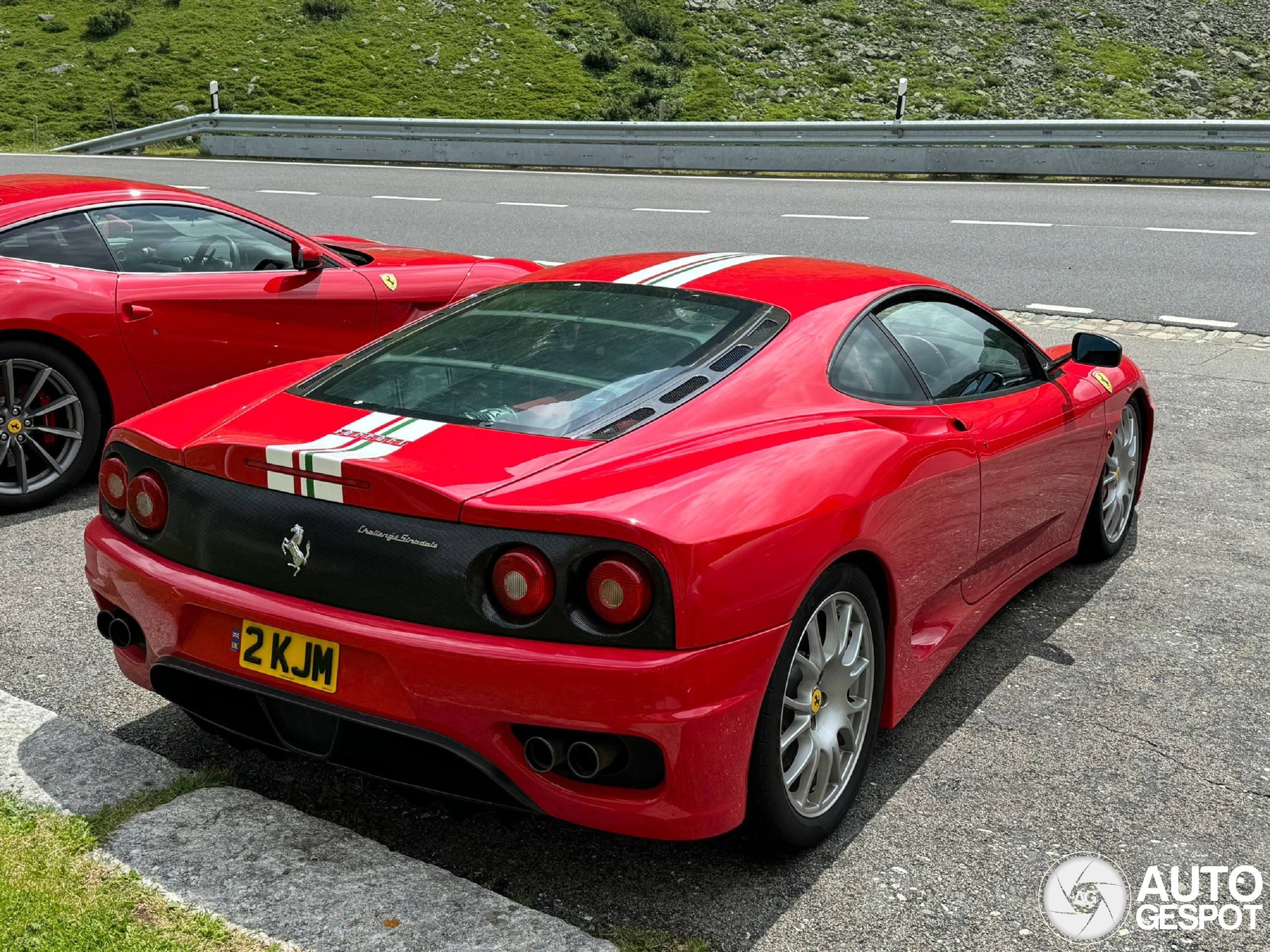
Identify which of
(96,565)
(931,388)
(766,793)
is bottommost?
(766,793)

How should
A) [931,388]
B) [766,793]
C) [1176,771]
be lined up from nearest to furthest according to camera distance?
1. [766,793]
2. [1176,771]
3. [931,388]

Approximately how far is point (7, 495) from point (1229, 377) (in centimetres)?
678

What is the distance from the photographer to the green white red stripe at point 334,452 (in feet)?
8.88

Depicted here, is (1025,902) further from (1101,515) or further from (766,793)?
(1101,515)

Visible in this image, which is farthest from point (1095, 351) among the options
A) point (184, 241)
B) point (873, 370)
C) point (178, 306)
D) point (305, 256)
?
point (184, 241)

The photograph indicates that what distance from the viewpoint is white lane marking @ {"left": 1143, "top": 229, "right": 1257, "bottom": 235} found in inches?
517

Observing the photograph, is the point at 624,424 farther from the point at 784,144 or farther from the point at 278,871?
the point at 784,144

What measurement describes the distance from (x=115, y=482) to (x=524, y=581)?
4.17 feet

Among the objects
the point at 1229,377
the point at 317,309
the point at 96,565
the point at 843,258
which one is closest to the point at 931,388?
the point at 96,565

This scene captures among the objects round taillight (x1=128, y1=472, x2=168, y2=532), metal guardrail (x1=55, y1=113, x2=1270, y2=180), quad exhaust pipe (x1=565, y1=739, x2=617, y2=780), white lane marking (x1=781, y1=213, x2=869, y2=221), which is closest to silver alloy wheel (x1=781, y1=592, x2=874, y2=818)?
quad exhaust pipe (x1=565, y1=739, x2=617, y2=780)

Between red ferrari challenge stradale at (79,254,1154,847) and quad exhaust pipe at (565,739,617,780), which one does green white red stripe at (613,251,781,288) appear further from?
quad exhaust pipe at (565,739,617,780)

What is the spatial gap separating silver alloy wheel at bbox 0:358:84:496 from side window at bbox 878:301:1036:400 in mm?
3597

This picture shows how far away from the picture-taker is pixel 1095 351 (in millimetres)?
4488

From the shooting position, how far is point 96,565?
3191mm
